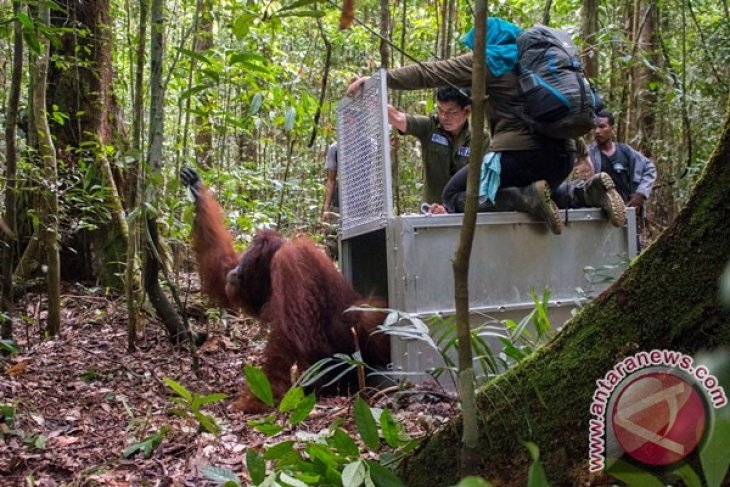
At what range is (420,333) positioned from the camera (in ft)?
6.59

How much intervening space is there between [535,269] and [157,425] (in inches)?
82.9

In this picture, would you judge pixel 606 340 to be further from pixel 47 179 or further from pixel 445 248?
pixel 47 179

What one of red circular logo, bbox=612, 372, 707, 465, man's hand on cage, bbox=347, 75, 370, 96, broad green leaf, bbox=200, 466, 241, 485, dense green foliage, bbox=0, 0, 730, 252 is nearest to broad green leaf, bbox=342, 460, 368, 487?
broad green leaf, bbox=200, 466, 241, 485

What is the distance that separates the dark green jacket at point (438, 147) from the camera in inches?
185

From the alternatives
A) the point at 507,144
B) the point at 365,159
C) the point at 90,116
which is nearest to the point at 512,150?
the point at 507,144

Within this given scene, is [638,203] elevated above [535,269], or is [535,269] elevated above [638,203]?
[638,203]

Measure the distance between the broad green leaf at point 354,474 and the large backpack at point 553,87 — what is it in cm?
257

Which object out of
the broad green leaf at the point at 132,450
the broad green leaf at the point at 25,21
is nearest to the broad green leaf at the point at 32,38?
the broad green leaf at the point at 25,21

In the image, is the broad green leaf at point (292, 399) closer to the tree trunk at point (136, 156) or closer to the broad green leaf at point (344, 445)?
the broad green leaf at point (344, 445)

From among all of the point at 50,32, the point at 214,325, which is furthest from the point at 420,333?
the point at 214,325

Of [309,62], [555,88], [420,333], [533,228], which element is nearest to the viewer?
[420,333]

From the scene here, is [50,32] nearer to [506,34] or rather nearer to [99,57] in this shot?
[506,34]

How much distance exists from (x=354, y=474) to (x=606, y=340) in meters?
0.57

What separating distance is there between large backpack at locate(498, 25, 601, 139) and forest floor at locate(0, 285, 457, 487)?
5.16 ft
